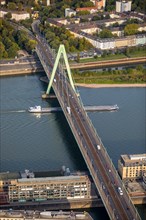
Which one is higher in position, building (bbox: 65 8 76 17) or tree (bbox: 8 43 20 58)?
building (bbox: 65 8 76 17)

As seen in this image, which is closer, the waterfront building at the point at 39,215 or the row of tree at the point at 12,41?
the waterfront building at the point at 39,215

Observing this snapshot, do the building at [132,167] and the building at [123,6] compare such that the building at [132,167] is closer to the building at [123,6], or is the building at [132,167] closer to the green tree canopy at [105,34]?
the green tree canopy at [105,34]

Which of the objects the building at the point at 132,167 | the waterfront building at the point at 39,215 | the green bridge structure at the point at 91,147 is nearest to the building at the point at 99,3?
the green bridge structure at the point at 91,147

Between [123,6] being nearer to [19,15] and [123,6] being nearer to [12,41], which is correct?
[19,15]

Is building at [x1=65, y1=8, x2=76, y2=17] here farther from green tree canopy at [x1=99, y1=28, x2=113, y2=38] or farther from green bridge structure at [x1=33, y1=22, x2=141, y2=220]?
green bridge structure at [x1=33, y1=22, x2=141, y2=220]

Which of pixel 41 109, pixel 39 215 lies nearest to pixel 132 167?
pixel 39 215

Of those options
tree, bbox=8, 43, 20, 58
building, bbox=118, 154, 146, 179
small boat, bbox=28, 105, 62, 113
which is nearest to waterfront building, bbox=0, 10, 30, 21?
tree, bbox=8, 43, 20, 58

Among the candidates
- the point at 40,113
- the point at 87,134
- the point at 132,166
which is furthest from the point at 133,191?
the point at 40,113
